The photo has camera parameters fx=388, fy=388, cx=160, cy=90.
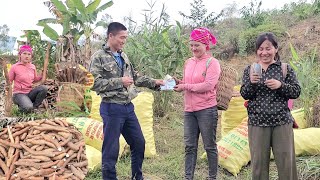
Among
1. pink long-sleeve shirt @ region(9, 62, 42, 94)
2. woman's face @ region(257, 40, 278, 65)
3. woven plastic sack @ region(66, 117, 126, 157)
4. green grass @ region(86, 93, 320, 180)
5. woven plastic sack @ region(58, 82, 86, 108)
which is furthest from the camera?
woven plastic sack @ region(58, 82, 86, 108)

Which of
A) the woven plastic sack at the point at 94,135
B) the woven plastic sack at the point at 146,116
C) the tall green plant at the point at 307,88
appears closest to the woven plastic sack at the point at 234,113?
the tall green plant at the point at 307,88

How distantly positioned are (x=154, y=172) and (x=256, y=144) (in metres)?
1.51

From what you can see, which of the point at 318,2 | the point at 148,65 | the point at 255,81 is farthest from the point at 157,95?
the point at 318,2

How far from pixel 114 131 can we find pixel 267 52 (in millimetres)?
1356

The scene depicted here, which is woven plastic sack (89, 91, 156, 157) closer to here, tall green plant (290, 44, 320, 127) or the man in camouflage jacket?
the man in camouflage jacket

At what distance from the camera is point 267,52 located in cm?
274

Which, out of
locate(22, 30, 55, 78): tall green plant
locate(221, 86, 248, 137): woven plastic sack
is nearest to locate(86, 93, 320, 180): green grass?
locate(221, 86, 248, 137): woven plastic sack

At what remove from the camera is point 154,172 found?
4.05 meters

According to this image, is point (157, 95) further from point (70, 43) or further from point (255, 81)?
point (255, 81)

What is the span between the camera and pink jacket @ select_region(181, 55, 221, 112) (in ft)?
10.8

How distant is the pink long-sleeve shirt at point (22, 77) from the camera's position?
19.1ft

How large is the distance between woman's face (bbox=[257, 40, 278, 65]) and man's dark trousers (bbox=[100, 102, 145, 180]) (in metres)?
1.17

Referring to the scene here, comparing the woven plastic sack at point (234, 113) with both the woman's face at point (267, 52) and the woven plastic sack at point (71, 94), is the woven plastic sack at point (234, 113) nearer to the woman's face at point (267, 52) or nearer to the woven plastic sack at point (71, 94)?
the woman's face at point (267, 52)

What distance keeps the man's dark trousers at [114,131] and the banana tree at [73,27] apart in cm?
357
